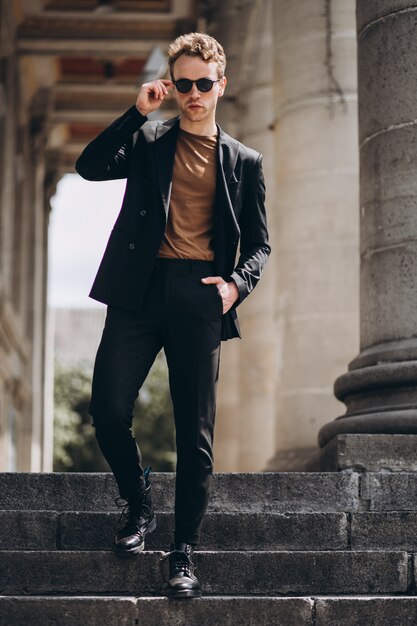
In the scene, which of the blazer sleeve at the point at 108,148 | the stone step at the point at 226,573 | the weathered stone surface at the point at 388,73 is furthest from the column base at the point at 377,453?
the blazer sleeve at the point at 108,148

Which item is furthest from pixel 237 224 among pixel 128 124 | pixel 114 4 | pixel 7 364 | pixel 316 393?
pixel 114 4

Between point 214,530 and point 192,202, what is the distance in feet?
5.17

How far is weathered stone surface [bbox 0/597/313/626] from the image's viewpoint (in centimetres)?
594

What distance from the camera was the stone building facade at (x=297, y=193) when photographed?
8664mm

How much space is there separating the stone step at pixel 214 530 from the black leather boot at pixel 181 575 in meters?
0.61

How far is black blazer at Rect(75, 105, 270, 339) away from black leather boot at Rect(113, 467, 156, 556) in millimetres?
824

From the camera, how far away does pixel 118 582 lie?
20.7 ft

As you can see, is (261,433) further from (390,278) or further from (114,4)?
(114,4)

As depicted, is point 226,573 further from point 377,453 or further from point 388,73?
point 388,73

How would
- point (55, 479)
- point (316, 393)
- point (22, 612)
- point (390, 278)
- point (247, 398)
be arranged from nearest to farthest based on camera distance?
point (22, 612), point (55, 479), point (390, 278), point (316, 393), point (247, 398)

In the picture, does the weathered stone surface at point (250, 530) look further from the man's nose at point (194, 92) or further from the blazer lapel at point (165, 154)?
the man's nose at point (194, 92)

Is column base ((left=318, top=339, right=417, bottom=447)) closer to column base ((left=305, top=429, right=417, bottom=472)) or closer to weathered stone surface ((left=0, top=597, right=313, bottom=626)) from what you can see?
column base ((left=305, top=429, right=417, bottom=472))

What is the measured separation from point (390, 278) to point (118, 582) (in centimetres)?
304

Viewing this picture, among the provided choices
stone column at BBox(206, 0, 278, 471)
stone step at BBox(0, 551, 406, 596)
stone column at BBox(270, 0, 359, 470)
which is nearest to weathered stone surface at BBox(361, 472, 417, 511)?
stone step at BBox(0, 551, 406, 596)
